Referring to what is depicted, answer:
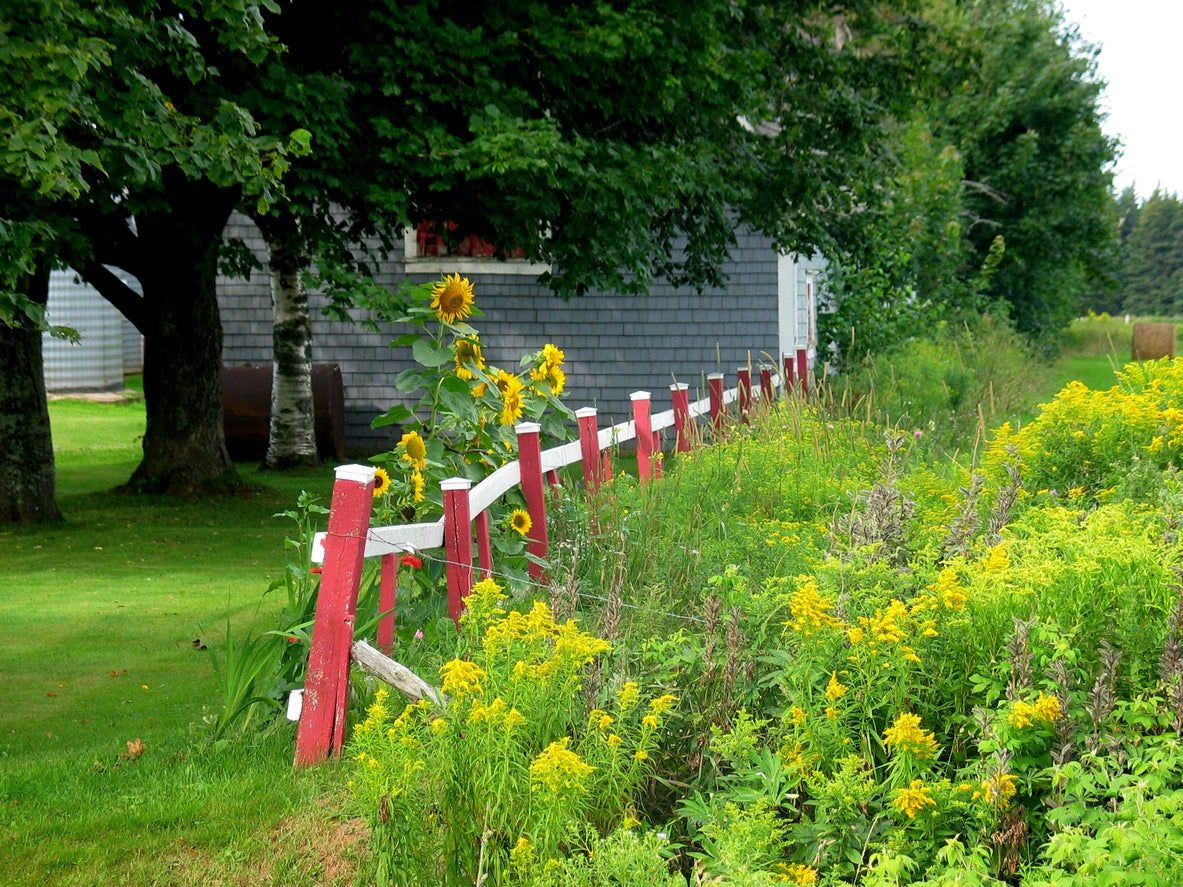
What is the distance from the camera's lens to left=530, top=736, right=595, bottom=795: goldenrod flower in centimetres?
341

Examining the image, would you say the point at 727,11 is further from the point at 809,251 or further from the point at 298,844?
the point at 298,844

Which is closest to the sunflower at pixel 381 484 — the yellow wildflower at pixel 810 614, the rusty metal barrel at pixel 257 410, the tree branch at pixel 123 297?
the yellow wildflower at pixel 810 614

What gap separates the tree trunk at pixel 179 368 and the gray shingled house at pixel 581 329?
17.0 feet

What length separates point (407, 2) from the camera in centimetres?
1291

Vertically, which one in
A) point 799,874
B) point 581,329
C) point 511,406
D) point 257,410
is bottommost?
point 257,410

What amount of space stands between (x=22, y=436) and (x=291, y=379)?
4.75 m

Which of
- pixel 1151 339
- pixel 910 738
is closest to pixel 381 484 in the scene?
pixel 910 738

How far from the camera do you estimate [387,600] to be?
17.9ft

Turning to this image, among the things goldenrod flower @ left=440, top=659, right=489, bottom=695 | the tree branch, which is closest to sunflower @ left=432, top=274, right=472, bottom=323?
goldenrod flower @ left=440, top=659, right=489, bottom=695

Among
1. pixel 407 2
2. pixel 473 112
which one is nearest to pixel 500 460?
pixel 473 112

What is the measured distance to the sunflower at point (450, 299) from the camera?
262 inches

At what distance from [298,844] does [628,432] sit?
5171mm

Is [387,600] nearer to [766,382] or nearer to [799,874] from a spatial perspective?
[799,874]

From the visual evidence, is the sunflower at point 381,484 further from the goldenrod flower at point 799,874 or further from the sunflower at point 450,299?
the goldenrod flower at point 799,874
